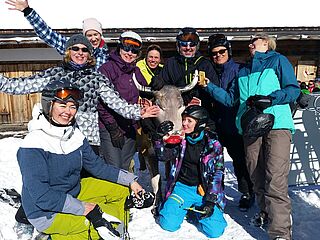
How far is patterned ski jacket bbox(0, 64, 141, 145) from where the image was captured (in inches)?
147

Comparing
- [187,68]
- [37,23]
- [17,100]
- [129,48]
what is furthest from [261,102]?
[17,100]

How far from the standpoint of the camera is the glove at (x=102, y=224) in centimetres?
305

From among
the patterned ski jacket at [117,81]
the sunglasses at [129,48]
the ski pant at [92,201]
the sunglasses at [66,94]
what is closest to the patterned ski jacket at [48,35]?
the patterned ski jacket at [117,81]

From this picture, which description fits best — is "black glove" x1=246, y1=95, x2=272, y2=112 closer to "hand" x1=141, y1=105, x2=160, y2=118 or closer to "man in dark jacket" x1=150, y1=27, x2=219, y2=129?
"man in dark jacket" x1=150, y1=27, x2=219, y2=129

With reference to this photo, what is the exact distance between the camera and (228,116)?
447cm

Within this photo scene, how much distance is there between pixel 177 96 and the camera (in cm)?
434

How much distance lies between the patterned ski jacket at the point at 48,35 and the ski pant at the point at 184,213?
5.99ft

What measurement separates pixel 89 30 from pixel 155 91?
1.06m

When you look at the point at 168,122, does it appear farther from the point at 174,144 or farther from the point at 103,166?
the point at 103,166

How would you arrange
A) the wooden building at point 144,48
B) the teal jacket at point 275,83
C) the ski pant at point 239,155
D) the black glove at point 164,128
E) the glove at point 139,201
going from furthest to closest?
the wooden building at point 144,48 < the ski pant at point 239,155 < the black glove at point 164,128 < the teal jacket at point 275,83 < the glove at point 139,201

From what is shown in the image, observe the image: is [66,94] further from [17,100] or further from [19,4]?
[17,100]

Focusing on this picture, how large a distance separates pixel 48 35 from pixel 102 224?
7.82ft

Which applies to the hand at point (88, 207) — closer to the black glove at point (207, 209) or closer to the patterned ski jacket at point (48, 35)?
the black glove at point (207, 209)

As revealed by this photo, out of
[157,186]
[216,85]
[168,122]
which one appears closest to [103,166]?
[168,122]
